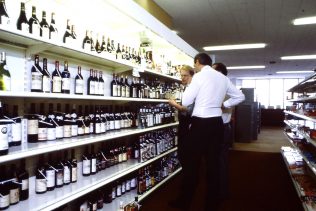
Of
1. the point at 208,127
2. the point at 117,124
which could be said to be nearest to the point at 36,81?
the point at 117,124

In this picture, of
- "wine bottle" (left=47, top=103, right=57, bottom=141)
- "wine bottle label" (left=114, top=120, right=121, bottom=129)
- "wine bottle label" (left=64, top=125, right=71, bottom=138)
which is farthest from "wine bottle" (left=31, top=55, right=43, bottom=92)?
"wine bottle label" (left=114, top=120, right=121, bottom=129)

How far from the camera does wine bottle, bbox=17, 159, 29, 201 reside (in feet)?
6.94

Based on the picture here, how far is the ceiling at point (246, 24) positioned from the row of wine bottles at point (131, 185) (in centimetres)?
327

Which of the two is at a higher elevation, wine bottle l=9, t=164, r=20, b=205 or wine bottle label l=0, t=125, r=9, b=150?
wine bottle label l=0, t=125, r=9, b=150

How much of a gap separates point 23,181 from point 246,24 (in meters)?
6.52

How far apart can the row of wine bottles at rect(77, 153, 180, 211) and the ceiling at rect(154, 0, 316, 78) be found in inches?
129

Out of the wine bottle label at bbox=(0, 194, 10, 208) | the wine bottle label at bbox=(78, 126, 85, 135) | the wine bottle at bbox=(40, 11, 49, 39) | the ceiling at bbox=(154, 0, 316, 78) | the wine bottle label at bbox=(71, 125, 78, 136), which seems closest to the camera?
the wine bottle label at bbox=(0, 194, 10, 208)

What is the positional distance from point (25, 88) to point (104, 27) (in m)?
1.48

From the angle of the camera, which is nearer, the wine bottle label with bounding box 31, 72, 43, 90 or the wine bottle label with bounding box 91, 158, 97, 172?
the wine bottle label with bounding box 31, 72, 43, 90

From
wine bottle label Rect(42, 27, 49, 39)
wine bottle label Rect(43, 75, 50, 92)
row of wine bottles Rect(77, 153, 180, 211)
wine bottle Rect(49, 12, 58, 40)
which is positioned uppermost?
wine bottle Rect(49, 12, 58, 40)

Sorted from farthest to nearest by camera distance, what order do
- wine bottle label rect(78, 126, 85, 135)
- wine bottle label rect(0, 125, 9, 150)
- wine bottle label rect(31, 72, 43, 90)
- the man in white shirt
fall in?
1. the man in white shirt
2. wine bottle label rect(78, 126, 85, 135)
3. wine bottle label rect(31, 72, 43, 90)
4. wine bottle label rect(0, 125, 9, 150)

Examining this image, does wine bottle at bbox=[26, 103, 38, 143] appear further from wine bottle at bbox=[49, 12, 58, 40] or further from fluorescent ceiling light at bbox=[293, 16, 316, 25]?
fluorescent ceiling light at bbox=[293, 16, 316, 25]

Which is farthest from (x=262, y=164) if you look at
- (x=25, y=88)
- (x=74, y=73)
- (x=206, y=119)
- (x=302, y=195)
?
(x=25, y=88)

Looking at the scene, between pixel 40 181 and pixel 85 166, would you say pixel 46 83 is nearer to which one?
pixel 40 181
